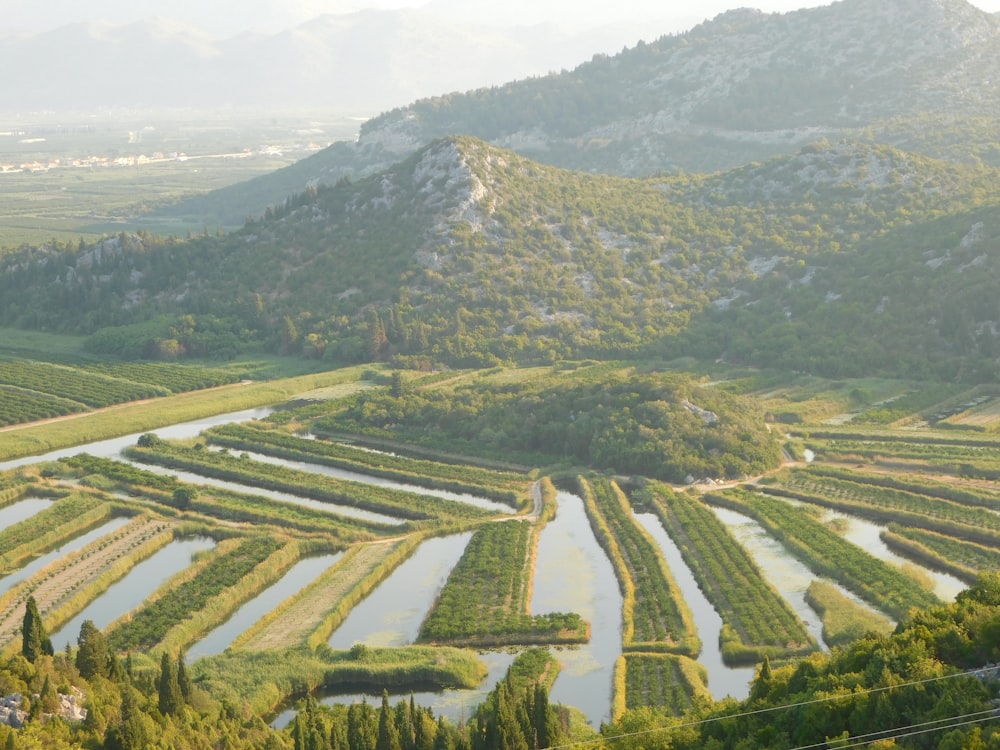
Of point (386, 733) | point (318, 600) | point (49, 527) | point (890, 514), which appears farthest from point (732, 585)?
point (49, 527)

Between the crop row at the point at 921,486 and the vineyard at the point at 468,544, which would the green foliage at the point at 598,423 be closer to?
Answer: the vineyard at the point at 468,544

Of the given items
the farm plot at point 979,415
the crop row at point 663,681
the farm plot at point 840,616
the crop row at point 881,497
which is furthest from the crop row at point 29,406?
the farm plot at point 979,415

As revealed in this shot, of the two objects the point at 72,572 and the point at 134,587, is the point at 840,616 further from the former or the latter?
the point at 72,572

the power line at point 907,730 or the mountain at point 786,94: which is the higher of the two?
the mountain at point 786,94

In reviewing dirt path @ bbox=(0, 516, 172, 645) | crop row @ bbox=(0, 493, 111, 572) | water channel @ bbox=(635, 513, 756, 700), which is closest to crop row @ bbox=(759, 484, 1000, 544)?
water channel @ bbox=(635, 513, 756, 700)

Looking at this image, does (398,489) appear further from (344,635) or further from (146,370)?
(146,370)

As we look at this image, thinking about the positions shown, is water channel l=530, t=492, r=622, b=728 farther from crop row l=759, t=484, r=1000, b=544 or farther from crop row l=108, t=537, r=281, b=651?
crop row l=108, t=537, r=281, b=651

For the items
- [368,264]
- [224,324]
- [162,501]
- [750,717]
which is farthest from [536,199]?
[750,717]
